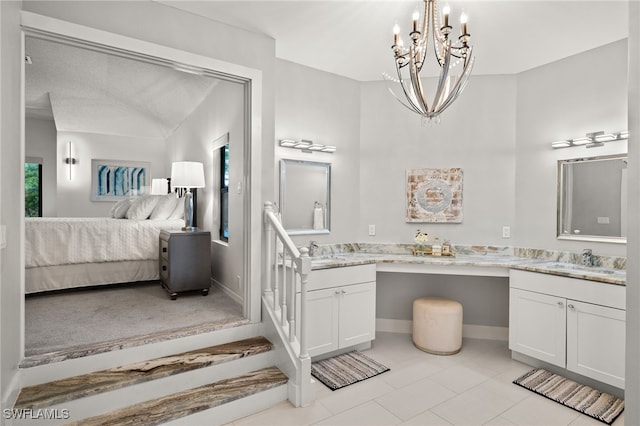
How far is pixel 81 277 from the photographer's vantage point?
150 inches

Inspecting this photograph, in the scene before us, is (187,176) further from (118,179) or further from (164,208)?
(118,179)

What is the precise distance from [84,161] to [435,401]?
20.9 feet

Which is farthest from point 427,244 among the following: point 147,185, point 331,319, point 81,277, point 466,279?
point 147,185

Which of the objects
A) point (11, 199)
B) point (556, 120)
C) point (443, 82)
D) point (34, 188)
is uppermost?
point (556, 120)

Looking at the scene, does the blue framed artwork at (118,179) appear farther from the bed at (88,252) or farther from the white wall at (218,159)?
the bed at (88,252)

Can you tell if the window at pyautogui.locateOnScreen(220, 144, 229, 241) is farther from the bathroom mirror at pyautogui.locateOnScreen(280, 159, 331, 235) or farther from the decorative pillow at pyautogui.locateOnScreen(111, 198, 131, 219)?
the decorative pillow at pyautogui.locateOnScreen(111, 198, 131, 219)

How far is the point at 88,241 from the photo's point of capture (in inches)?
149

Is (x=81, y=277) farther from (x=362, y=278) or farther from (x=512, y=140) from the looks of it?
(x=512, y=140)

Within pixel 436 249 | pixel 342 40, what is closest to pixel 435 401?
pixel 436 249

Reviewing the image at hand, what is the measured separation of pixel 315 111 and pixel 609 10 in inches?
93.5

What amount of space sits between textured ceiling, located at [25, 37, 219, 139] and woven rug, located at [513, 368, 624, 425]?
4.18 meters

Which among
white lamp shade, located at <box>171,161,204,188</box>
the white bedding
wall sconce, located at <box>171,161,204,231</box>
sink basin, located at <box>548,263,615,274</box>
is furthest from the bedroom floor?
sink basin, located at <box>548,263,615,274</box>

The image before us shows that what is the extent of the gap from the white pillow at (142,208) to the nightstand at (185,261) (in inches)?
33.3

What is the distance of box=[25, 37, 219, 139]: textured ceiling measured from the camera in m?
3.92
